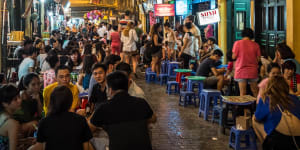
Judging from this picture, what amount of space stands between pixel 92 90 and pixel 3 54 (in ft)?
14.3

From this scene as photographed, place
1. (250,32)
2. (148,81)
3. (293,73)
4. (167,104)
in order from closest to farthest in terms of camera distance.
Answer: (293,73) → (250,32) → (167,104) → (148,81)

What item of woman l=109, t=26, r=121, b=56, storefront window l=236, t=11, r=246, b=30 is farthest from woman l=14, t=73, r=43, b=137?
storefront window l=236, t=11, r=246, b=30

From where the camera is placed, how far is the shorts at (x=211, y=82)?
9.65m

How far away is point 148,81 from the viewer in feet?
52.2

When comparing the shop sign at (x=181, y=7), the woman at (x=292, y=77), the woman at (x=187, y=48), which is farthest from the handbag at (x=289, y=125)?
the shop sign at (x=181, y=7)

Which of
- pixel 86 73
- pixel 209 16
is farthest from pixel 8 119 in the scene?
pixel 209 16

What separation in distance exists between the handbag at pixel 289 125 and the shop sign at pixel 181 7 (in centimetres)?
1702

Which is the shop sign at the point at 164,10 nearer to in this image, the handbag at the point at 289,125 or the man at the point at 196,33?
the man at the point at 196,33

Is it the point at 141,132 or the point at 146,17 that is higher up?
the point at 146,17

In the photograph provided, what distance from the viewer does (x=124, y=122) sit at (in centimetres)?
416

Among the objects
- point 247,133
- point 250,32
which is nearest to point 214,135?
point 247,133

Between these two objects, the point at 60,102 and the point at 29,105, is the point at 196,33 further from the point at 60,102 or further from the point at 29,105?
the point at 60,102

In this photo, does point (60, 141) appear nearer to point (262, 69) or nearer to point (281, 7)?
point (262, 69)

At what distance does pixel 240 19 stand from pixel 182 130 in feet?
29.9
